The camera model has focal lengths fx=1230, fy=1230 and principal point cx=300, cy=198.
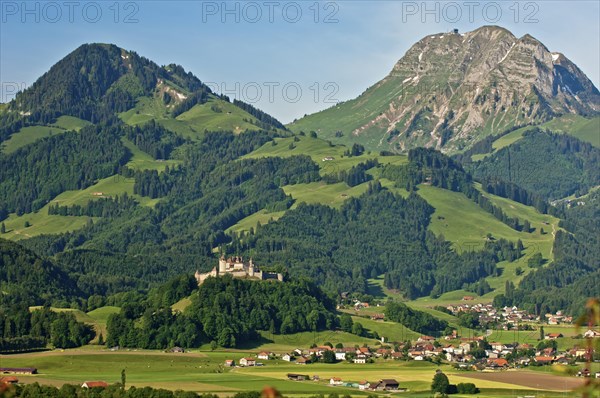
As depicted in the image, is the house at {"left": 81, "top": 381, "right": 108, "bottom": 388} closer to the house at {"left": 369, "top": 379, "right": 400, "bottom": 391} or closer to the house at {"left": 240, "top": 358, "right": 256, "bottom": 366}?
the house at {"left": 369, "top": 379, "right": 400, "bottom": 391}

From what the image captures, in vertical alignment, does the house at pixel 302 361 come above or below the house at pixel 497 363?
above

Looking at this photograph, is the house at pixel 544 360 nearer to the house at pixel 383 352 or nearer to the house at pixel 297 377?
the house at pixel 383 352

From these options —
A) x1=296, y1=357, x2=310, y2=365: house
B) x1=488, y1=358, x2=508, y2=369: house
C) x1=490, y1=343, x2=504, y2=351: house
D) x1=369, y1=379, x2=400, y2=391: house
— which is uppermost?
x1=490, y1=343, x2=504, y2=351: house

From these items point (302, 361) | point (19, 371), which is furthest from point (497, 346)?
point (19, 371)

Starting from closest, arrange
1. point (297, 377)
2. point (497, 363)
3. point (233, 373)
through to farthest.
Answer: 1. point (297, 377)
2. point (233, 373)
3. point (497, 363)

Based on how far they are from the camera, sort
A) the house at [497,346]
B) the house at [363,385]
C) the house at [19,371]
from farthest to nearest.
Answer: the house at [497,346] < the house at [19,371] < the house at [363,385]

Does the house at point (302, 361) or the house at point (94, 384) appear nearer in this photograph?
the house at point (94, 384)

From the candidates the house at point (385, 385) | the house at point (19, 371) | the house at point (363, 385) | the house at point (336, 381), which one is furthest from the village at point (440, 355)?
the house at point (19, 371)

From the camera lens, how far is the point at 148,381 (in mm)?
132625

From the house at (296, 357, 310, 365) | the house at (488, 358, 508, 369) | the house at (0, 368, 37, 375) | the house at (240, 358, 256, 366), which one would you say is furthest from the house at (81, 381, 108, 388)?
Result: the house at (488, 358, 508, 369)

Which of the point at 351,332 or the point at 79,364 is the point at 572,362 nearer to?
the point at 351,332

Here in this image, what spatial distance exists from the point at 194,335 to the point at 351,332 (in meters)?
33.3

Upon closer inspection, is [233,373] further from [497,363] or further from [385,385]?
[497,363]

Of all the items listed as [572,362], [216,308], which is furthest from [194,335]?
[572,362]
